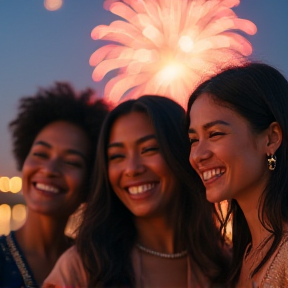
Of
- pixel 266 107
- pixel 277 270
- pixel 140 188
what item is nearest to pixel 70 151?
pixel 140 188

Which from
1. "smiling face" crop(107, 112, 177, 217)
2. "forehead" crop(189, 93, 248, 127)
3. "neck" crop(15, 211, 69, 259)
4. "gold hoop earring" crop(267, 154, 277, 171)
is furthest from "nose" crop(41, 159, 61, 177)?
"gold hoop earring" crop(267, 154, 277, 171)

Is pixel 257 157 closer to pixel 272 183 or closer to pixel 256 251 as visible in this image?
pixel 272 183

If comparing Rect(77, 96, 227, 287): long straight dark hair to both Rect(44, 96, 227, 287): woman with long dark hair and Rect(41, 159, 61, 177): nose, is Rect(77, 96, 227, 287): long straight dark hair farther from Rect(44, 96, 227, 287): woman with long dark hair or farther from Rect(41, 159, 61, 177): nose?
Rect(41, 159, 61, 177): nose

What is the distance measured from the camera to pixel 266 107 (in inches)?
103

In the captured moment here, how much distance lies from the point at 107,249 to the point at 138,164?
530 mm

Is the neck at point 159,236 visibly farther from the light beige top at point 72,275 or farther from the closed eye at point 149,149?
the closed eye at point 149,149

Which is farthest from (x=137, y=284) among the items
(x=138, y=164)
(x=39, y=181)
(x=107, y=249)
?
(x=39, y=181)

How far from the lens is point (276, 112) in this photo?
2584 mm

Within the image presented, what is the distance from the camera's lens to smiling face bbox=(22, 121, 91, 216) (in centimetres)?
381

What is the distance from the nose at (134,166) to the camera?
338 cm

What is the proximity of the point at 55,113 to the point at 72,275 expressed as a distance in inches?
55.0

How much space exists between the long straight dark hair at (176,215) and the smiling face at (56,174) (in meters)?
0.32

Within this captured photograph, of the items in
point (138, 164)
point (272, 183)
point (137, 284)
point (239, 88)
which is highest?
point (239, 88)

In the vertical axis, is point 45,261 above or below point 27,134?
below
